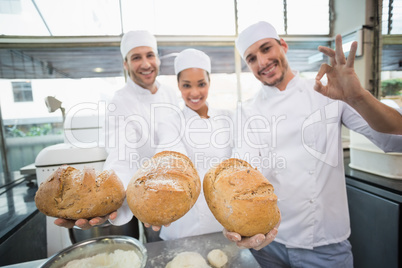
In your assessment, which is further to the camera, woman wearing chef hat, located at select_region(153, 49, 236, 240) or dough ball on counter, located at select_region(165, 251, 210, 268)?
woman wearing chef hat, located at select_region(153, 49, 236, 240)

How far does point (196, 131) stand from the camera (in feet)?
5.80

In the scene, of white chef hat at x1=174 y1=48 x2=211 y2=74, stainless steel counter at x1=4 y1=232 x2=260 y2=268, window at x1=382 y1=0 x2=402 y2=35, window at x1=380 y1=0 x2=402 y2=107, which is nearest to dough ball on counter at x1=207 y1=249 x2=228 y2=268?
stainless steel counter at x1=4 y1=232 x2=260 y2=268

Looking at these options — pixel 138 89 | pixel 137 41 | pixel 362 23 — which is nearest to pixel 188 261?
pixel 138 89

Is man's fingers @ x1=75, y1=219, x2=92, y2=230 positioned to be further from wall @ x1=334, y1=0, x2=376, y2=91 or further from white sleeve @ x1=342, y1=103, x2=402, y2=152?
wall @ x1=334, y1=0, x2=376, y2=91

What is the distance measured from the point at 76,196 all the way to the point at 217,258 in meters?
0.72

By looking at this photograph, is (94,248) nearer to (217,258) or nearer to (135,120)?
(217,258)

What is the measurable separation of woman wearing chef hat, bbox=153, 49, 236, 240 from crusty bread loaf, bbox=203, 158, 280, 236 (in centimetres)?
79

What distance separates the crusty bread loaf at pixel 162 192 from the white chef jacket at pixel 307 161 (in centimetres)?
76

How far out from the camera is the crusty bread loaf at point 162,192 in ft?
2.32

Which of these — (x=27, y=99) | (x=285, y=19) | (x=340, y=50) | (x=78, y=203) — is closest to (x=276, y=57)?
(x=340, y=50)

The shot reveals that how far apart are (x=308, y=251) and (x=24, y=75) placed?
4185mm

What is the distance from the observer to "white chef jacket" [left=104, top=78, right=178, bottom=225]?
1485mm

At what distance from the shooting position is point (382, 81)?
314 centimetres

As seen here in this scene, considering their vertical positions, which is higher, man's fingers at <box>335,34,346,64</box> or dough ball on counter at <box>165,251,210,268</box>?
man's fingers at <box>335,34,346,64</box>
